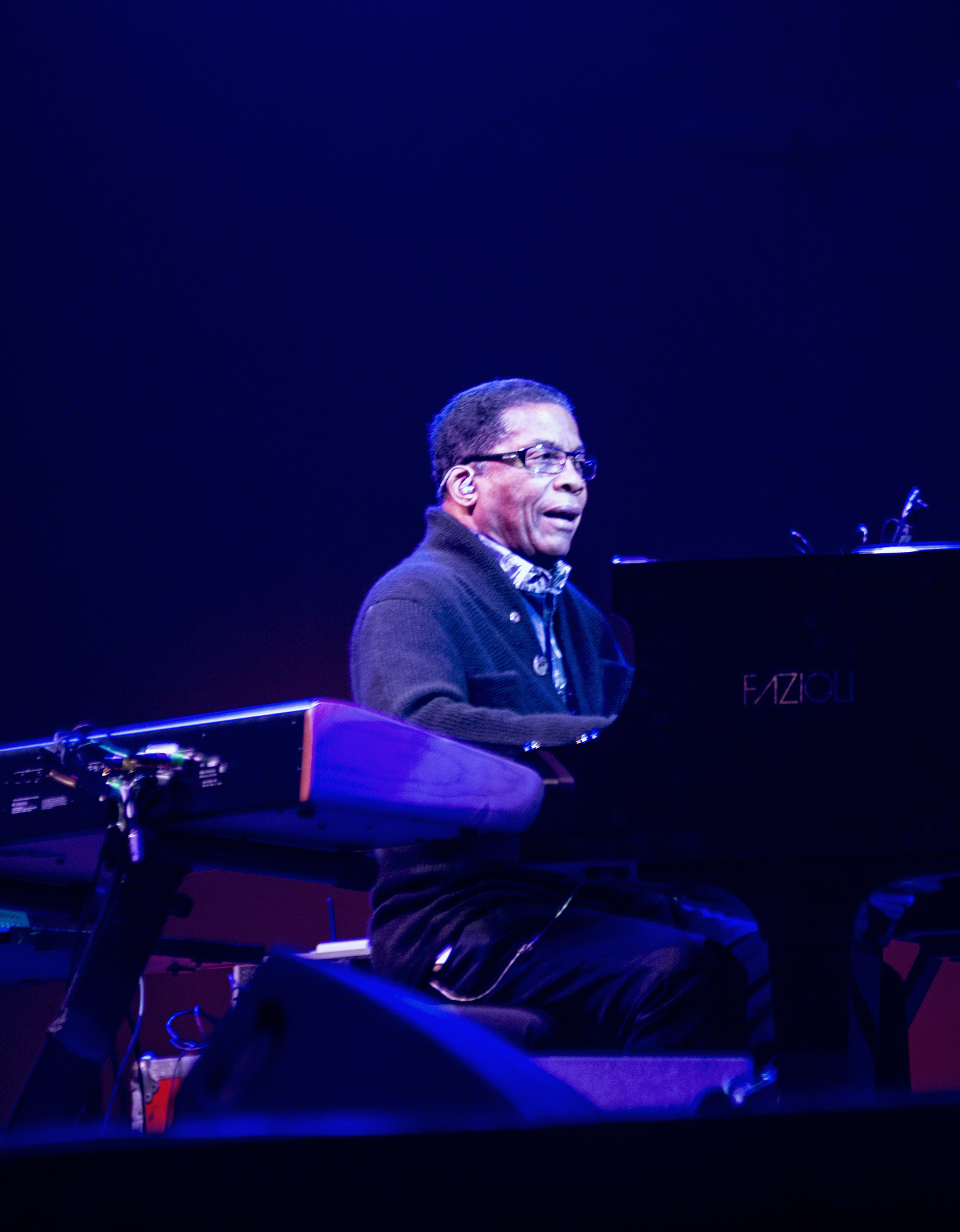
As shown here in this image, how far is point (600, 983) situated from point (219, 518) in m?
2.33

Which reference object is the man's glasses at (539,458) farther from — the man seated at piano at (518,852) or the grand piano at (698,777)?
the grand piano at (698,777)

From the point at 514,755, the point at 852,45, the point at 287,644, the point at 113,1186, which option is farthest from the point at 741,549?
the point at 113,1186

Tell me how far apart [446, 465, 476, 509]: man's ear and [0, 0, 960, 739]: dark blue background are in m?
1.38

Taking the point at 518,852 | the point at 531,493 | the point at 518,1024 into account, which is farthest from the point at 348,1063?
the point at 531,493

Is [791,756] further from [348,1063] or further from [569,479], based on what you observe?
[569,479]

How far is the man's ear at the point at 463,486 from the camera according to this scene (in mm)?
2301

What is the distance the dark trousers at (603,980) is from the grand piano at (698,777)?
0.26m

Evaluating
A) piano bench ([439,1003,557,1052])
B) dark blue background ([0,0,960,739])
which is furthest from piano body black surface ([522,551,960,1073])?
dark blue background ([0,0,960,739])

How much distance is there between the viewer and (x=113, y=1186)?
0.67 meters

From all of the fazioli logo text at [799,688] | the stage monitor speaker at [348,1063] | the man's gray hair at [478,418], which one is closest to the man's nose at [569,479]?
the man's gray hair at [478,418]

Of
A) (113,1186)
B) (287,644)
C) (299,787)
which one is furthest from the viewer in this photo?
(287,644)

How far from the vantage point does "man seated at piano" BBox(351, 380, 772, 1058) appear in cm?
167

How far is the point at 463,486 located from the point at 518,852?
3.15 ft

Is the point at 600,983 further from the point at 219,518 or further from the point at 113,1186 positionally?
the point at 219,518
